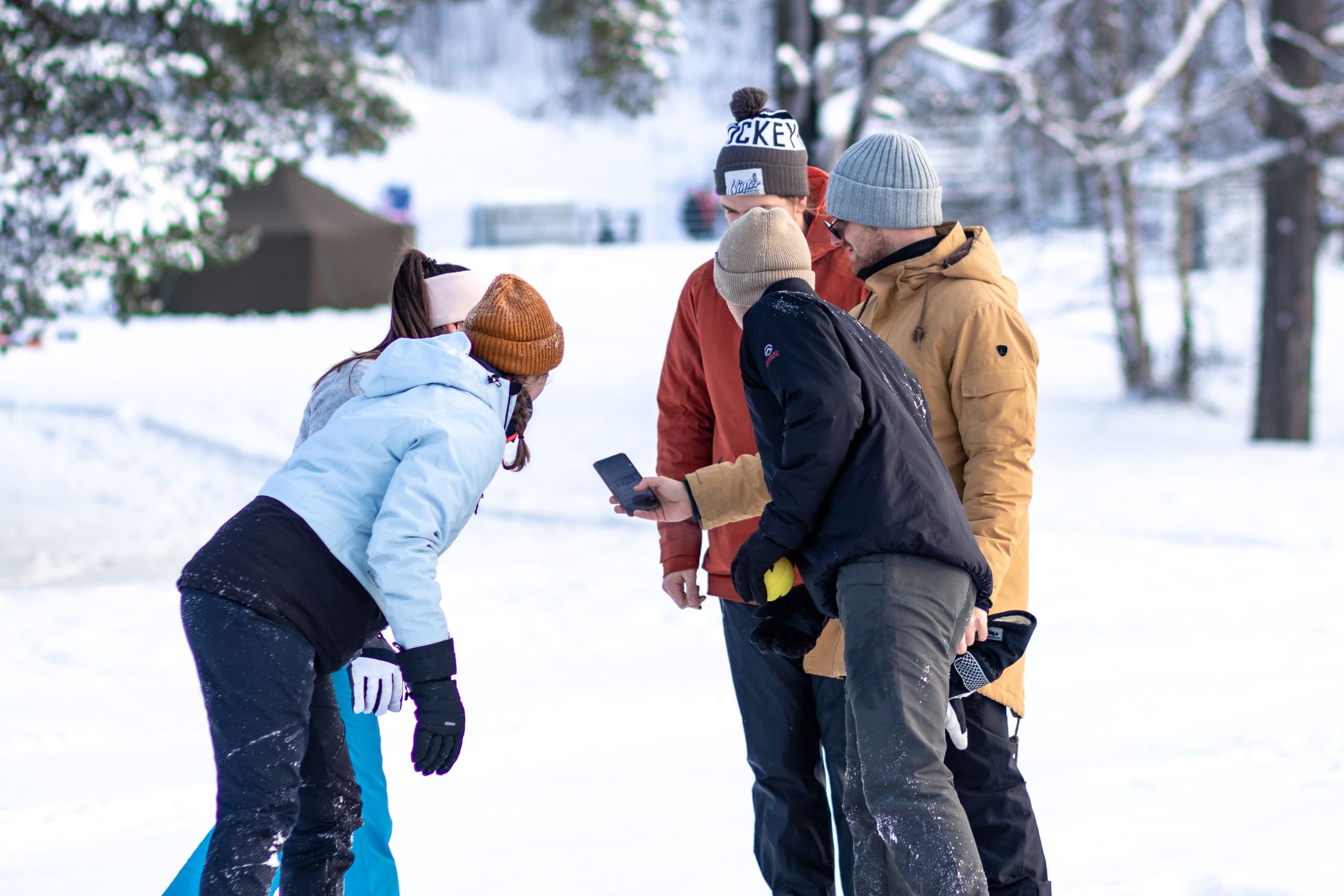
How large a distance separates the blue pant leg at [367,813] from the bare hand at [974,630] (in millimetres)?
1266

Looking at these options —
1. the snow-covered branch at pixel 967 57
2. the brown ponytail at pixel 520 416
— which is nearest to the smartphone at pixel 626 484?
the brown ponytail at pixel 520 416

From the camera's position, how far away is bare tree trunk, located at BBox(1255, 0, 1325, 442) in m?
11.7

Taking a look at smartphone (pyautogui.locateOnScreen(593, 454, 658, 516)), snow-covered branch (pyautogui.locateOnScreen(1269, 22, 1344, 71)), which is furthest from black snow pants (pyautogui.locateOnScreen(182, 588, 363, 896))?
snow-covered branch (pyautogui.locateOnScreen(1269, 22, 1344, 71))

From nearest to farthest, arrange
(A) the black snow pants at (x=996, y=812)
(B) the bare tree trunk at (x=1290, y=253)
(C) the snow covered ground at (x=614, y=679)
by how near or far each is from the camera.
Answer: (A) the black snow pants at (x=996, y=812) < (C) the snow covered ground at (x=614, y=679) < (B) the bare tree trunk at (x=1290, y=253)

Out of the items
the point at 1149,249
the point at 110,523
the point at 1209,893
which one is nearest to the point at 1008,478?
the point at 1209,893

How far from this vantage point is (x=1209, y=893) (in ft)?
9.78

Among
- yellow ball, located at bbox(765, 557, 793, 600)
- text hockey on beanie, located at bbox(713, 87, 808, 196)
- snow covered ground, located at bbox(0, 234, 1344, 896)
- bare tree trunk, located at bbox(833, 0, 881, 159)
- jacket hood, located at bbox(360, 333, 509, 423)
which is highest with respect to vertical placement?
bare tree trunk, located at bbox(833, 0, 881, 159)

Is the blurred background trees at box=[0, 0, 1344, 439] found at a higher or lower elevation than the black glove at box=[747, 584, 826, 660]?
higher

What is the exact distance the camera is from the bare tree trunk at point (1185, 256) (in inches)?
569

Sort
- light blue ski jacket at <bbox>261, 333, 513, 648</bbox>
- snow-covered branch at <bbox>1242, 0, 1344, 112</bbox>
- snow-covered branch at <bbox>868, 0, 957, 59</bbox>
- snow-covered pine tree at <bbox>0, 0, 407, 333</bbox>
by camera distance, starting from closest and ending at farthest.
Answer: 1. light blue ski jacket at <bbox>261, 333, 513, 648</bbox>
2. snow-covered pine tree at <bbox>0, 0, 407, 333</bbox>
3. snow-covered branch at <bbox>868, 0, 957, 59</bbox>
4. snow-covered branch at <bbox>1242, 0, 1344, 112</bbox>

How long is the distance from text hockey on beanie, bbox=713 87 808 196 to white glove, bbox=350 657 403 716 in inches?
51.5

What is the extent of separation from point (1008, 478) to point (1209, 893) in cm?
126

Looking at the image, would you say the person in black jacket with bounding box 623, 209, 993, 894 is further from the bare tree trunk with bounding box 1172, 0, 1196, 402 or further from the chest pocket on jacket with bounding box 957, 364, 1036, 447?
the bare tree trunk with bounding box 1172, 0, 1196, 402

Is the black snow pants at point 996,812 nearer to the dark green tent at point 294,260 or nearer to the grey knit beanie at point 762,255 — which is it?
the grey knit beanie at point 762,255
